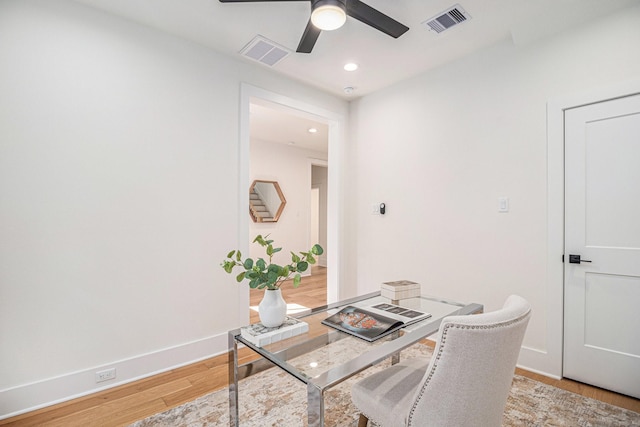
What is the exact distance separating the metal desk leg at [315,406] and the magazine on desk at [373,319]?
398 mm

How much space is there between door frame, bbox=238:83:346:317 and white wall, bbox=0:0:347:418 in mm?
77

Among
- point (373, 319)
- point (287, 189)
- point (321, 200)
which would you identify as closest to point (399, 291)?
point (373, 319)

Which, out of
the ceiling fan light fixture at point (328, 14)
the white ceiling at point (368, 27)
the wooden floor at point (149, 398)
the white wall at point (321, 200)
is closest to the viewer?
the ceiling fan light fixture at point (328, 14)

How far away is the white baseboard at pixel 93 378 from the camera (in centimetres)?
185

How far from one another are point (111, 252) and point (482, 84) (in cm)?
320

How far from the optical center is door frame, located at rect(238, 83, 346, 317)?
283 centimetres

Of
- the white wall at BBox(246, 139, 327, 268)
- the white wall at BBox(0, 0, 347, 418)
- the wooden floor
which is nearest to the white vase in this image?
the wooden floor

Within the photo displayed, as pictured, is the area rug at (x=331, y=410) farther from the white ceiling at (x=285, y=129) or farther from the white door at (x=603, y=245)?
the white ceiling at (x=285, y=129)

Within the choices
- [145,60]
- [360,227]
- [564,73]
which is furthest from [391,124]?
[145,60]

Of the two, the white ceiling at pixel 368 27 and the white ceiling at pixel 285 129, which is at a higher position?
the white ceiling at pixel 368 27

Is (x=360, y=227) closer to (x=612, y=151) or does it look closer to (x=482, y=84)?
(x=482, y=84)

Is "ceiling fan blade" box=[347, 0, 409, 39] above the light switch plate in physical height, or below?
above

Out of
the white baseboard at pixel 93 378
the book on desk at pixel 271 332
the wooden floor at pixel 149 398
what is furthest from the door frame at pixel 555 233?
the white baseboard at pixel 93 378

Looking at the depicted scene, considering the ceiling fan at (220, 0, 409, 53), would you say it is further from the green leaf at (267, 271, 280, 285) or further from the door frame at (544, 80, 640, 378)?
the green leaf at (267, 271, 280, 285)
